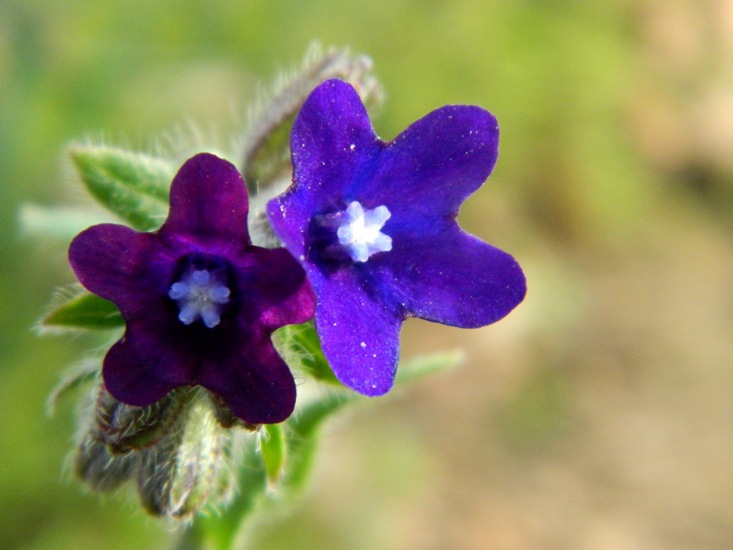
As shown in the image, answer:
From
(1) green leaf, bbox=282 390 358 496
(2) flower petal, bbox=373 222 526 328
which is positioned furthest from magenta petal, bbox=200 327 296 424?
(1) green leaf, bbox=282 390 358 496

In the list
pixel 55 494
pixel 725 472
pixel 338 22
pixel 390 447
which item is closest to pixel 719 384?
pixel 725 472

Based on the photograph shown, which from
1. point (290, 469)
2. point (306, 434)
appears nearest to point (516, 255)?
point (290, 469)

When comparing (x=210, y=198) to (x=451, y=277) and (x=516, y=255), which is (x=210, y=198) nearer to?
(x=451, y=277)

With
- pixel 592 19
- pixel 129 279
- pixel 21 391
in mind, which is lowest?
pixel 129 279

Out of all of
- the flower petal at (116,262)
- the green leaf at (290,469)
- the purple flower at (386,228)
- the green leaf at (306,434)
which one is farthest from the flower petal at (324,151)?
the green leaf at (290,469)

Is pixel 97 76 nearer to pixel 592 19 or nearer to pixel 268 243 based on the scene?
pixel 268 243

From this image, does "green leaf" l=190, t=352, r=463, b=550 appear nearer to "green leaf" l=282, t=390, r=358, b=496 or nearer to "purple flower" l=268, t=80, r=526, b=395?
"green leaf" l=282, t=390, r=358, b=496

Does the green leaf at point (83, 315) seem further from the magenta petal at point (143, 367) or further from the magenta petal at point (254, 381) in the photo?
the magenta petal at point (254, 381)
